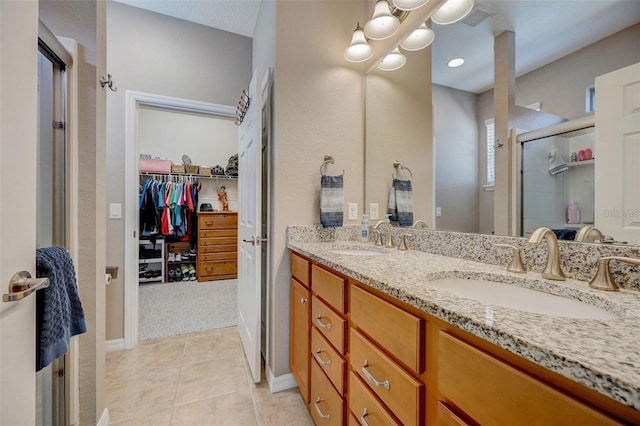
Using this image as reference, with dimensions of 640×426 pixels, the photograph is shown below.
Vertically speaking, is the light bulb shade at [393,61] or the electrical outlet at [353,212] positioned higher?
the light bulb shade at [393,61]

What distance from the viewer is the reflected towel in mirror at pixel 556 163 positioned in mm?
921

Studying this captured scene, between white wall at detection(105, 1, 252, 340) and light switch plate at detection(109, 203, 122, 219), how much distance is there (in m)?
0.03

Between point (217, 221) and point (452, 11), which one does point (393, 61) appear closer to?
point (452, 11)

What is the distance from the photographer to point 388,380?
0.76 metres

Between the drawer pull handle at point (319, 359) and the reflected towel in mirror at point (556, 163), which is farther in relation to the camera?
the drawer pull handle at point (319, 359)

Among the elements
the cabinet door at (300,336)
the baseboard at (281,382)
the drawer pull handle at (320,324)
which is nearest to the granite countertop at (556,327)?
the drawer pull handle at (320,324)

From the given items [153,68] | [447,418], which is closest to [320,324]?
[447,418]

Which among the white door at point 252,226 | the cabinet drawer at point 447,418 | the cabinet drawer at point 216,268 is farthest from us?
the cabinet drawer at point 216,268

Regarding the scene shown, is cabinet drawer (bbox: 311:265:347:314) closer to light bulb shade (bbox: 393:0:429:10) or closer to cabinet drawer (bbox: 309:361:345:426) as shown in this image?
cabinet drawer (bbox: 309:361:345:426)

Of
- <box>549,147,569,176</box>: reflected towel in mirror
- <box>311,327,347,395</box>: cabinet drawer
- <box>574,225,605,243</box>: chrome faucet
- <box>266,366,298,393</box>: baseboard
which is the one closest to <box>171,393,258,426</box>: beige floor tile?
<box>266,366,298,393</box>: baseboard

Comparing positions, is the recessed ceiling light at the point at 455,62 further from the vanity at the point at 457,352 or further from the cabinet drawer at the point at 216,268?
the cabinet drawer at the point at 216,268

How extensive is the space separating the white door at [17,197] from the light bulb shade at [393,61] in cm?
167

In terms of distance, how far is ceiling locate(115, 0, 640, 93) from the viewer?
2.70 feet

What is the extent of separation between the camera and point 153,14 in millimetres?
2357
